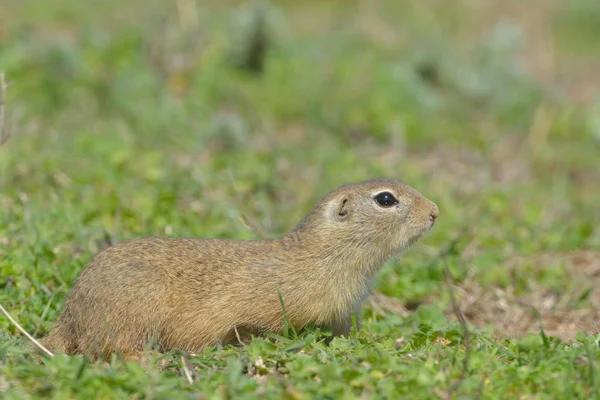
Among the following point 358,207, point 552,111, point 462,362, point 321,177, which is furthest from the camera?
point 552,111

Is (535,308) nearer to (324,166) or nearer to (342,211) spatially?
(342,211)

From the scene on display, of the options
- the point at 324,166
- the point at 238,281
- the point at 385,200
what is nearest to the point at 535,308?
the point at 385,200

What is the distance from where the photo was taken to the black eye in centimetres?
595

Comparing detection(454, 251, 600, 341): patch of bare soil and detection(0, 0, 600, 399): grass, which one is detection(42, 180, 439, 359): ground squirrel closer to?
detection(0, 0, 600, 399): grass

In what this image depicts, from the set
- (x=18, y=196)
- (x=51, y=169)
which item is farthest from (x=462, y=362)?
(x=51, y=169)

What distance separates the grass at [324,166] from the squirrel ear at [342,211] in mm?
764

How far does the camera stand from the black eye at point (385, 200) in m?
5.95

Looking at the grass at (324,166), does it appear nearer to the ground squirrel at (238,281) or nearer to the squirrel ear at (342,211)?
the ground squirrel at (238,281)

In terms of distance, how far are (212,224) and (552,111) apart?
234 inches

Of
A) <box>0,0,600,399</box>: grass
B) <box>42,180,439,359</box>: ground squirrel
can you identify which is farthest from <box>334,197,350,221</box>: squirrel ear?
<box>0,0,600,399</box>: grass

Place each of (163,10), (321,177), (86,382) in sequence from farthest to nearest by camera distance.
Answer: (163,10), (321,177), (86,382)

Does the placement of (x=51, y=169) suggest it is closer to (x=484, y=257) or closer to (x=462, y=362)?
(x=484, y=257)

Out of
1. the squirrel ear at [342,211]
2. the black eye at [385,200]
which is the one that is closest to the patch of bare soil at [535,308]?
the black eye at [385,200]

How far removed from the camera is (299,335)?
17.6 feet
